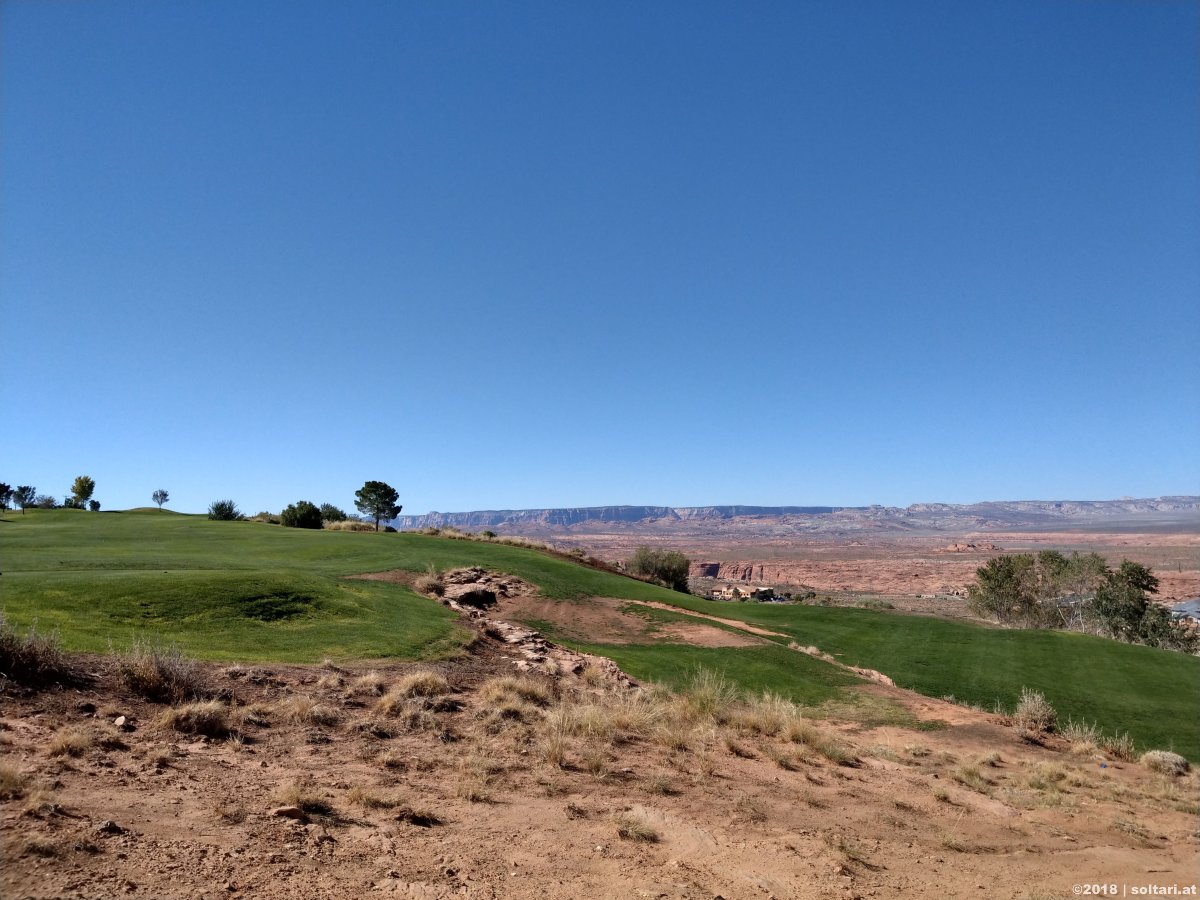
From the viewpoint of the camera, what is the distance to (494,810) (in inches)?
276

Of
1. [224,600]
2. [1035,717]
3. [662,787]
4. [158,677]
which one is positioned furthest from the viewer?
[224,600]

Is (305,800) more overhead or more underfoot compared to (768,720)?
more overhead

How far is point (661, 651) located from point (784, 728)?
27.3 feet

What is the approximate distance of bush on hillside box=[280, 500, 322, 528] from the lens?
2008 inches

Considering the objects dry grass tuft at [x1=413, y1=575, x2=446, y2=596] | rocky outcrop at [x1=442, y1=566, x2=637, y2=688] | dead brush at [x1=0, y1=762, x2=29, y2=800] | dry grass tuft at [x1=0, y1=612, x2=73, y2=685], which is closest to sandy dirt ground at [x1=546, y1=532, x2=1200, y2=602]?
rocky outcrop at [x1=442, y1=566, x2=637, y2=688]

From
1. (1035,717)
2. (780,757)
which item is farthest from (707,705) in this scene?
(1035,717)

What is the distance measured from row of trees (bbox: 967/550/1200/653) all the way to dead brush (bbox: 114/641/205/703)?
5241 centimetres

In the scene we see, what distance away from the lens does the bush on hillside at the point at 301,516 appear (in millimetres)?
51000

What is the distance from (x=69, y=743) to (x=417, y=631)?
974 cm

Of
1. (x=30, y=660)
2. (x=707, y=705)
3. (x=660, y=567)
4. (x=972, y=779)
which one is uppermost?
(x=30, y=660)

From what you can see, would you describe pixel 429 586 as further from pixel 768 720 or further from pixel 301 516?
pixel 301 516

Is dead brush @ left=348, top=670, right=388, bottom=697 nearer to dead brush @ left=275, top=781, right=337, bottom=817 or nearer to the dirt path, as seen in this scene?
dead brush @ left=275, top=781, right=337, bottom=817

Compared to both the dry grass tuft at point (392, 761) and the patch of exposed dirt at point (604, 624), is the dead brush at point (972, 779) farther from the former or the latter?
the patch of exposed dirt at point (604, 624)

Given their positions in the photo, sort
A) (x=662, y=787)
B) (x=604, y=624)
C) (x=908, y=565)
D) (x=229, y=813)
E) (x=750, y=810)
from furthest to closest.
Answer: (x=908, y=565)
(x=604, y=624)
(x=662, y=787)
(x=750, y=810)
(x=229, y=813)
